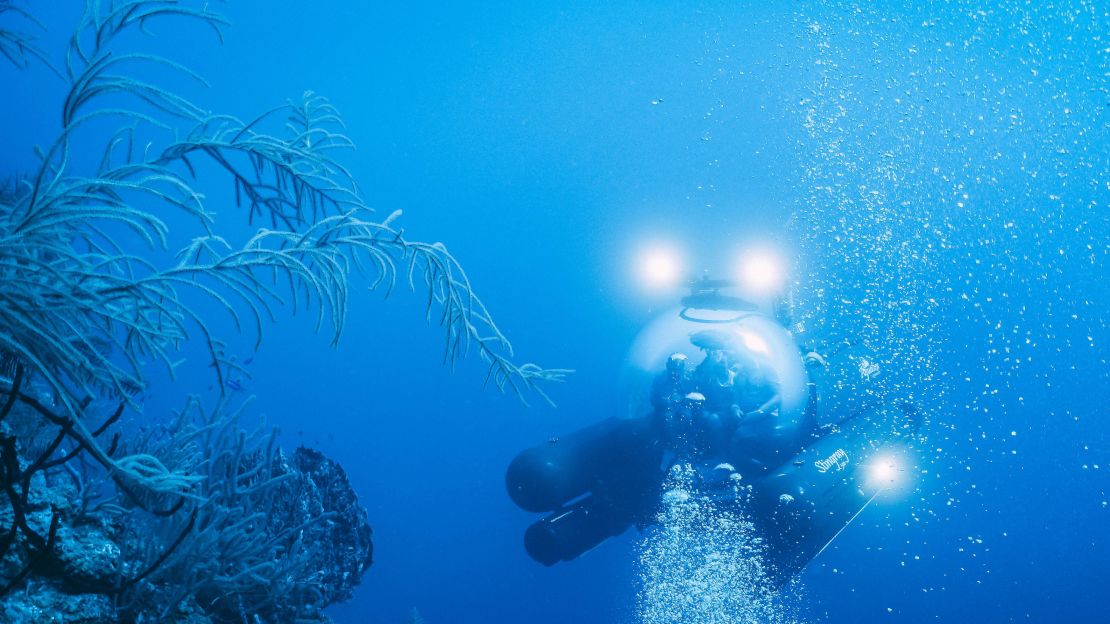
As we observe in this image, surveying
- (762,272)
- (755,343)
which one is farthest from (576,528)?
(762,272)

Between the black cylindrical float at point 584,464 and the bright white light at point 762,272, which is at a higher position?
the bright white light at point 762,272

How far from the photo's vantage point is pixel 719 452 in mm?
7227

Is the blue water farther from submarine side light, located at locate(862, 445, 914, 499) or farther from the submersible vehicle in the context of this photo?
the submersible vehicle

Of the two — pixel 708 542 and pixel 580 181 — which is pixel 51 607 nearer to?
pixel 708 542

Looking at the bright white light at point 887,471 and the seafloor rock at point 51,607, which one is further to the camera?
the bright white light at point 887,471

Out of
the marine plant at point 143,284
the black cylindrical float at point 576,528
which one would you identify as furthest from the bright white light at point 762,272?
the marine plant at point 143,284

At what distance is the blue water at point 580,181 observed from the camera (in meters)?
24.2

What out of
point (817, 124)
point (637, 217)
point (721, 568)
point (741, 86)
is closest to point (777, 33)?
point (741, 86)

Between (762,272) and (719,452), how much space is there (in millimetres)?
3299

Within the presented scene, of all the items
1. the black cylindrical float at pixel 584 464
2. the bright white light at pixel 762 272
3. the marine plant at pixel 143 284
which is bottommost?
the marine plant at pixel 143 284

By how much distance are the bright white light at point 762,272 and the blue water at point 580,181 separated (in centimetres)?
1188

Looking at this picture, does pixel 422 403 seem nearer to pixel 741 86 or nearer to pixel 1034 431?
pixel 741 86

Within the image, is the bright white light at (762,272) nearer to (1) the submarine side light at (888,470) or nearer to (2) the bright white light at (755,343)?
(2) the bright white light at (755,343)

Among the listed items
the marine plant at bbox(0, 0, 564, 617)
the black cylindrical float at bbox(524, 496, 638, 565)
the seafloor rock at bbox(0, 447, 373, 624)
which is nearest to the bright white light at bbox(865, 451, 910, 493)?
the black cylindrical float at bbox(524, 496, 638, 565)
